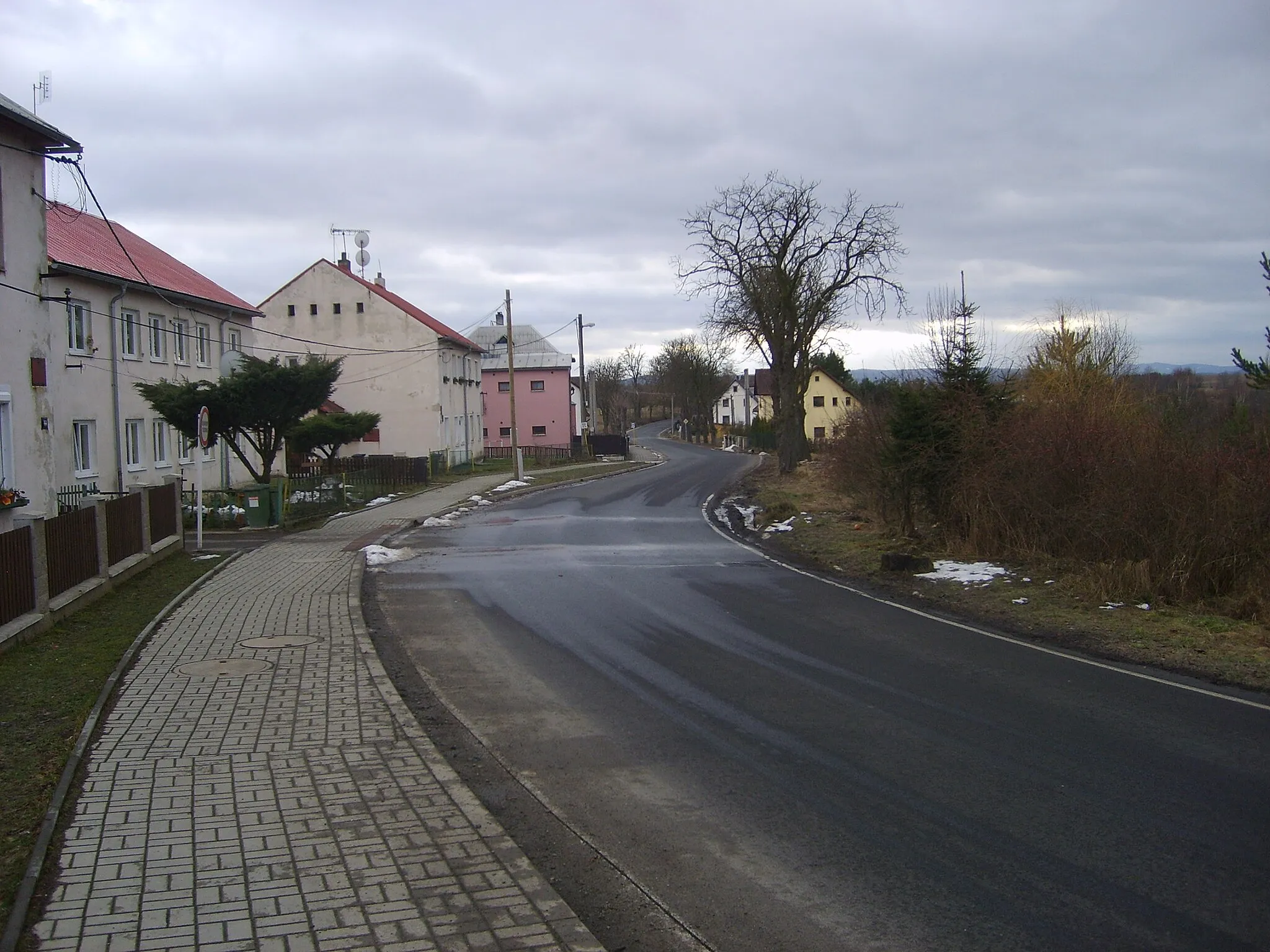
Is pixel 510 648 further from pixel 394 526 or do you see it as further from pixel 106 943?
pixel 394 526

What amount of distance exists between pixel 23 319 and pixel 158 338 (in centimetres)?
1263

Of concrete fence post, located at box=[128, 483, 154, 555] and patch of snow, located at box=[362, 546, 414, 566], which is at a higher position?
concrete fence post, located at box=[128, 483, 154, 555]

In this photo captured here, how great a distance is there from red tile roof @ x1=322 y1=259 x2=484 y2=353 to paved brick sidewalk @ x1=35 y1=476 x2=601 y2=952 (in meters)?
44.0

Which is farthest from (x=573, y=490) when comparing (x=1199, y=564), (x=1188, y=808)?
(x=1188, y=808)

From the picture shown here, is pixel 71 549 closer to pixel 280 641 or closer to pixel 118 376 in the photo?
pixel 280 641

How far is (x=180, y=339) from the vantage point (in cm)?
3309

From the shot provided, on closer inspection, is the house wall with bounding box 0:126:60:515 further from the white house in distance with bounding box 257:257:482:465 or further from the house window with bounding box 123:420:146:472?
the white house in distance with bounding box 257:257:482:465

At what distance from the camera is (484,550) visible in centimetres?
2022

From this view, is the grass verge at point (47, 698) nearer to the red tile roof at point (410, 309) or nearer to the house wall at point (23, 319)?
the house wall at point (23, 319)

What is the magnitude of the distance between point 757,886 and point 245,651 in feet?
23.0

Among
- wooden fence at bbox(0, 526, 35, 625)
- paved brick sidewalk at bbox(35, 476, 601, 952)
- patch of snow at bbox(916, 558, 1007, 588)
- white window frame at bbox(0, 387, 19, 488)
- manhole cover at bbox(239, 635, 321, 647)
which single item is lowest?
paved brick sidewalk at bbox(35, 476, 601, 952)

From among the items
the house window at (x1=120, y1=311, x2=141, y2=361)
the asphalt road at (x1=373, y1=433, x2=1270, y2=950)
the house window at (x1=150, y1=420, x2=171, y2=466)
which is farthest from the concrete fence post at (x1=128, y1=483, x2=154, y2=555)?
the house window at (x1=150, y1=420, x2=171, y2=466)

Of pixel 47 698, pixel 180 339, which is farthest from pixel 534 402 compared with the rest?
pixel 47 698

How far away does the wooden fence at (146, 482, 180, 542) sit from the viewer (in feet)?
60.1
